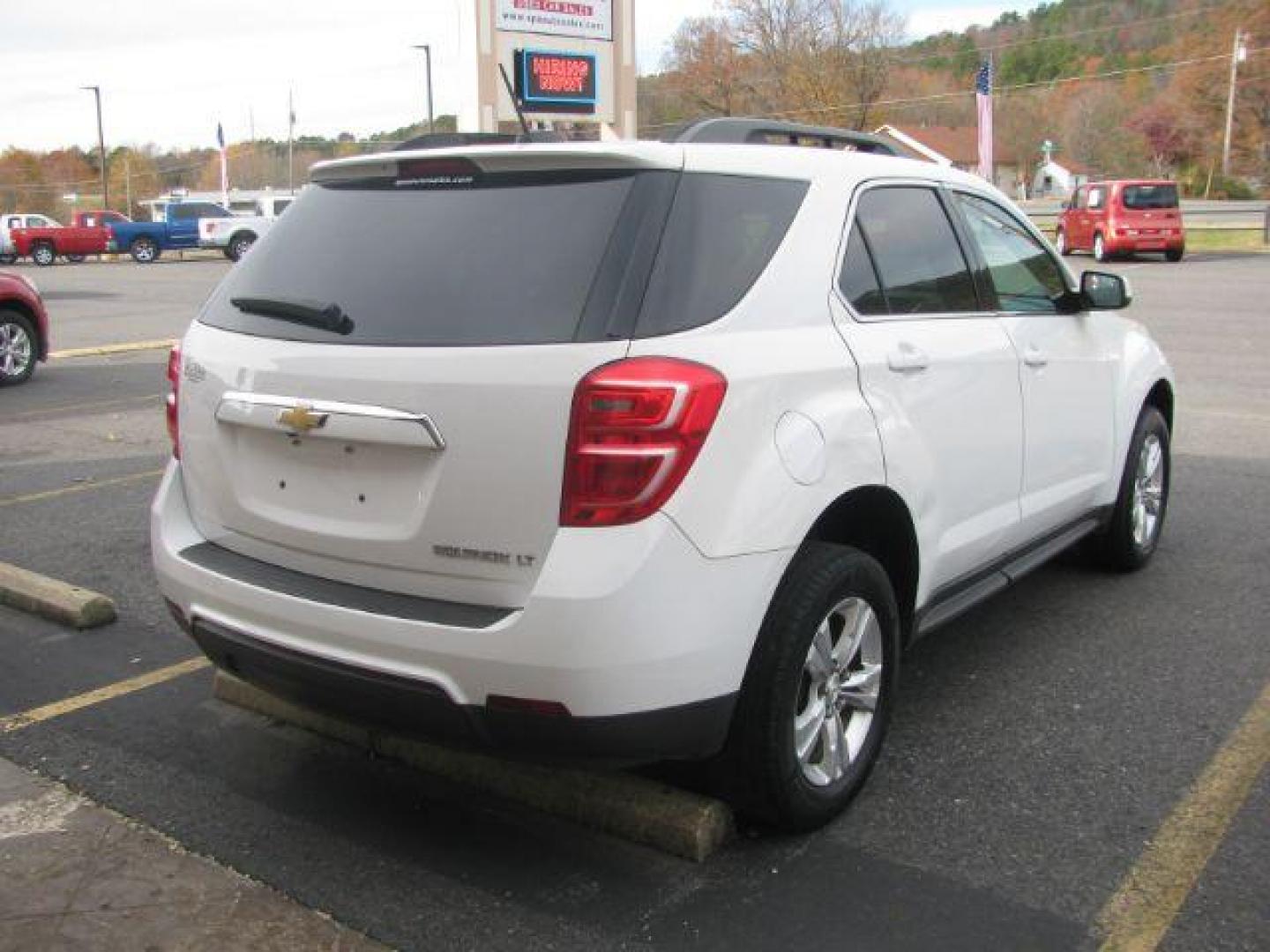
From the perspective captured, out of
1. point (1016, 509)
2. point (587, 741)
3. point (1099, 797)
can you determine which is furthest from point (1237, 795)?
point (587, 741)

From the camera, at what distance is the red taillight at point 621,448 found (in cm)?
261

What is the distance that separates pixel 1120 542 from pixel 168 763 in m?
3.90

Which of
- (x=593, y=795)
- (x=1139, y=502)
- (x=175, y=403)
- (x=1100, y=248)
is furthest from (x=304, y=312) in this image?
(x=1100, y=248)

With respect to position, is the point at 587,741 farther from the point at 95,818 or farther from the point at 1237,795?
the point at 1237,795

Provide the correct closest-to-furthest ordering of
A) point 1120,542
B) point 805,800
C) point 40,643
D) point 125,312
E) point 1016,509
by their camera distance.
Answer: point 805,800 → point 1016,509 → point 40,643 → point 1120,542 → point 125,312

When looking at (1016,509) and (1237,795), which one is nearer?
(1237,795)

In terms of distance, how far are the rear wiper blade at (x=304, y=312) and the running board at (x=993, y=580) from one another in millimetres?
1901

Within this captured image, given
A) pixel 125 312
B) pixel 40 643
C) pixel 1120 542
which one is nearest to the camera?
pixel 40 643

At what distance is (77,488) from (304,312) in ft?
16.3

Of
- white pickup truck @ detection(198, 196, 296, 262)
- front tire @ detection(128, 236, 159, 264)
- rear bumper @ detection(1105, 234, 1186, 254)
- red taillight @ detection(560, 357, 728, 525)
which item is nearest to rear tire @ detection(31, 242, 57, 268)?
front tire @ detection(128, 236, 159, 264)

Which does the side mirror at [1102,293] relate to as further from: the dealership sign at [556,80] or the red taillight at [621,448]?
the dealership sign at [556,80]

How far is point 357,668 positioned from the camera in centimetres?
283

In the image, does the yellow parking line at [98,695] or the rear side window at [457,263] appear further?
the yellow parking line at [98,695]

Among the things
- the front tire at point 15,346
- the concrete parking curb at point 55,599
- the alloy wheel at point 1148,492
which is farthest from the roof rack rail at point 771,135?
the front tire at point 15,346
